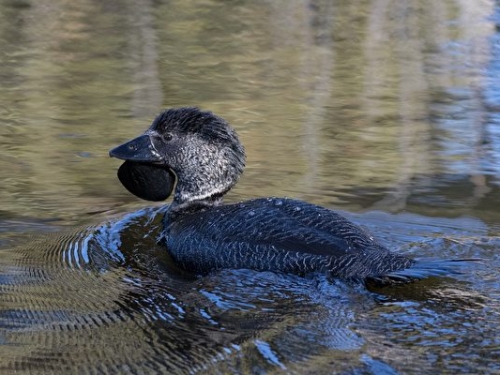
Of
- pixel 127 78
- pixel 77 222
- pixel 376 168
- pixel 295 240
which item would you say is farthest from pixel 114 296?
pixel 127 78

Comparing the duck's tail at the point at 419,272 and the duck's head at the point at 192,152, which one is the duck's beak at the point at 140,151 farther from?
the duck's tail at the point at 419,272

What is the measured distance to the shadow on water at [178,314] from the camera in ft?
17.1

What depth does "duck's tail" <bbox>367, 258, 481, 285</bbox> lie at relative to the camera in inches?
243

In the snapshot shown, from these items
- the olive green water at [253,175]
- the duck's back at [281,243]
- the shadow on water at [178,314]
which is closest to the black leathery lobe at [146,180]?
the olive green water at [253,175]

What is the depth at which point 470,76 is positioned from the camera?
14.4 metres

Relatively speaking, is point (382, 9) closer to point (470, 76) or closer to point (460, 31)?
point (460, 31)

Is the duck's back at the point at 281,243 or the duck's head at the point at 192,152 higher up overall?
the duck's head at the point at 192,152

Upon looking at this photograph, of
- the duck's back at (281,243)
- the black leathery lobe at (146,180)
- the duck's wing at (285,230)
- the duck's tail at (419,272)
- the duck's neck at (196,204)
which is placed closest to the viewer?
the duck's tail at (419,272)

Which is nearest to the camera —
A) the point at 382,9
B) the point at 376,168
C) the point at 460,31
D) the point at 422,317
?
the point at 422,317

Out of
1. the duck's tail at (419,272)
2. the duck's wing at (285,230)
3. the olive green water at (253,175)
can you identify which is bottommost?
the olive green water at (253,175)

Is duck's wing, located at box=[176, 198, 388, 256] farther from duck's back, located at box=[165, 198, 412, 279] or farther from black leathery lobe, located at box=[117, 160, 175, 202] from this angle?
black leathery lobe, located at box=[117, 160, 175, 202]

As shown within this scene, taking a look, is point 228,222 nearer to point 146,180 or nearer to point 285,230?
point 285,230

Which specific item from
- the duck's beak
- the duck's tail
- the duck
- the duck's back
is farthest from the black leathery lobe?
the duck's tail

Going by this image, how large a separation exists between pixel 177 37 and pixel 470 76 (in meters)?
5.46
